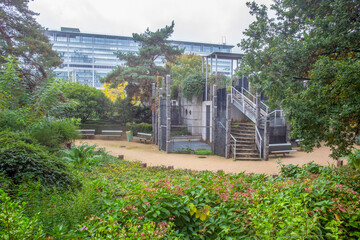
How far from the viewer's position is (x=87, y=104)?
20.0 metres

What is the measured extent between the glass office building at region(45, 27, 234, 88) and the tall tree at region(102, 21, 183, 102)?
42.4 meters

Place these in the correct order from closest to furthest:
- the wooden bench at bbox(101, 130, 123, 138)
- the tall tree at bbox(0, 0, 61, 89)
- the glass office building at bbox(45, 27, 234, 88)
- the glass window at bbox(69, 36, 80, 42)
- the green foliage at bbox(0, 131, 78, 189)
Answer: the green foliage at bbox(0, 131, 78, 189), the tall tree at bbox(0, 0, 61, 89), the wooden bench at bbox(101, 130, 123, 138), the glass office building at bbox(45, 27, 234, 88), the glass window at bbox(69, 36, 80, 42)

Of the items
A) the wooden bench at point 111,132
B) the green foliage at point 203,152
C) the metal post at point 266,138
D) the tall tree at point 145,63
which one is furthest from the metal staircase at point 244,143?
the wooden bench at point 111,132

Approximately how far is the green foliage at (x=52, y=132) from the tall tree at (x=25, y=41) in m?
4.39

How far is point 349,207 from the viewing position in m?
2.33

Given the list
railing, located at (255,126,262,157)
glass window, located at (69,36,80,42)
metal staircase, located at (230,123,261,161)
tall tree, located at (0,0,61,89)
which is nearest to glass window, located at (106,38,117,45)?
glass window, located at (69,36,80,42)

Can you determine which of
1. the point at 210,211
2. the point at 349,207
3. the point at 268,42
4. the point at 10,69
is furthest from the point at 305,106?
the point at 10,69

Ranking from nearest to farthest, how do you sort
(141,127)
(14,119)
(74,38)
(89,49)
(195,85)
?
(14,119) < (195,85) < (141,127) < (74,38) < (89,49)

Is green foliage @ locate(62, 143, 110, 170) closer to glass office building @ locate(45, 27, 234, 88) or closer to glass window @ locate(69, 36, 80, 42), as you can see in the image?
glass office building @ locate(45, 27, 234, 88)

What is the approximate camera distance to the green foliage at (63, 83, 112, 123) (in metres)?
19.6

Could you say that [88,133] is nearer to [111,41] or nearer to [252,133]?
[252,133]

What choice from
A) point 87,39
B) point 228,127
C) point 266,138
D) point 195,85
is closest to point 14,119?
point 228,127

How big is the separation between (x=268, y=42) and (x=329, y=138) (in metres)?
5.08

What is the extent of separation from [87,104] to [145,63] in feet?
20.0
